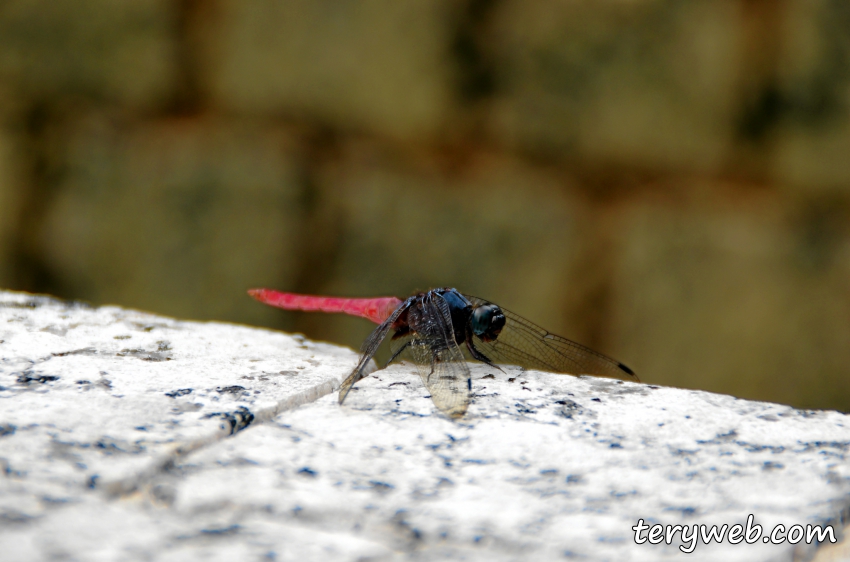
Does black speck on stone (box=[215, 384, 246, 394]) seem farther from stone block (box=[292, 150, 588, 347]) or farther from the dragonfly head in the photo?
stone block (box=[292, 150, 588, 347])

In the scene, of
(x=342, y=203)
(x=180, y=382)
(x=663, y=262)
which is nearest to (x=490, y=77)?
(x=342, y=203)

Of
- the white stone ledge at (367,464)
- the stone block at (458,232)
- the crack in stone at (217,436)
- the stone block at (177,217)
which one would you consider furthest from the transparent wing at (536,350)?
the stone block at (177,217)

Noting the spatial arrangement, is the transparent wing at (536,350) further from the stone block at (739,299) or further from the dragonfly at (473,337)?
the stone block at (739,299)

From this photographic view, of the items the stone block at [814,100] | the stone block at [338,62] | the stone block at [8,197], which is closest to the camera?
the stone block at [814,100]

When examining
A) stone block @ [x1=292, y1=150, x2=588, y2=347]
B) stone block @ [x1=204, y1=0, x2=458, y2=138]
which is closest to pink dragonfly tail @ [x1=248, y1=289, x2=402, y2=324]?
stone block @ [x1=292, y1=150, x2=588, y2=347]

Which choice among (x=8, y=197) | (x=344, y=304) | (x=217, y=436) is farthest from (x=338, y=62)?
(x=217, y=436)

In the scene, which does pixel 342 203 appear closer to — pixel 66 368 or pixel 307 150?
pixel 307 150
